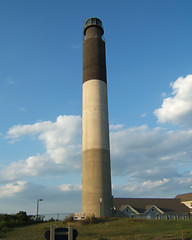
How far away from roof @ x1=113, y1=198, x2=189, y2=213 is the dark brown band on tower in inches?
1224

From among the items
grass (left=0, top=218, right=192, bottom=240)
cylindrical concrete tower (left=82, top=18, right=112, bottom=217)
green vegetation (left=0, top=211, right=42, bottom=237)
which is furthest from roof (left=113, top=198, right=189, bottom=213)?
grass (left=0, top=218, right=192, bottom=240)

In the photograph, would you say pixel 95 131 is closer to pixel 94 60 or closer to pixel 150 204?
pixel 94 60

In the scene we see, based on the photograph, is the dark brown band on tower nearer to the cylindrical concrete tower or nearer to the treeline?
the cylindrical concrete tower

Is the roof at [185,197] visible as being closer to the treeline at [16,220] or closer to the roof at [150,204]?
the roof at [150,204]

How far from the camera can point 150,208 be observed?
59.1 meters

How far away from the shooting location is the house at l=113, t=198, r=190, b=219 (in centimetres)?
5703

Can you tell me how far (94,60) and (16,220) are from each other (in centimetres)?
3146

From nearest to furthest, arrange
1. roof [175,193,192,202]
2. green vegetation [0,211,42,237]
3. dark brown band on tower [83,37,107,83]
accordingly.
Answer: green vegetation [0,211,42,237]
dark brown band on tower [83,37,107,83]
roof [175,193,192,202]

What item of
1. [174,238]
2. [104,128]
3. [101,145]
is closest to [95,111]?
[104,128]

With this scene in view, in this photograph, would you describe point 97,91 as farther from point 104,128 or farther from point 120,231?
point 120,231

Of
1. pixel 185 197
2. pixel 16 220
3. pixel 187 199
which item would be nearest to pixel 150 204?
pixel 187 199

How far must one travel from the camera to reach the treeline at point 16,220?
119ft

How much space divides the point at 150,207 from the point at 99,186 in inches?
990

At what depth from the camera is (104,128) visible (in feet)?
145
